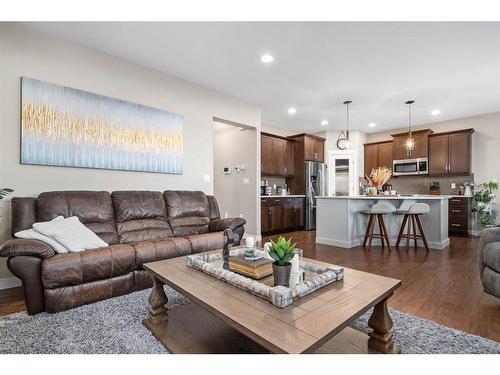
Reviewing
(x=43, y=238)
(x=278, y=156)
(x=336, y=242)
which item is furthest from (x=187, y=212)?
(x=278, y=156)

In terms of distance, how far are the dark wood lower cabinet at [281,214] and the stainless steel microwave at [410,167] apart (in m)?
2.55

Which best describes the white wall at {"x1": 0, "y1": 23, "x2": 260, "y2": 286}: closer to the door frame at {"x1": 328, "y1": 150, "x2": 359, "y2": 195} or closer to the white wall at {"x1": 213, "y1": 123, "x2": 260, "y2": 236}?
the white wall at {"x1": 213, "y1": 123, "x2": 260, "y2": 236}

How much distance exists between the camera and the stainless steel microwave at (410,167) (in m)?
6.20

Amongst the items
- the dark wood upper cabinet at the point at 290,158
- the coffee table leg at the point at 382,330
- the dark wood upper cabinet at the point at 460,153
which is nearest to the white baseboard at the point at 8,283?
the coffee table leg at the point at 382,330

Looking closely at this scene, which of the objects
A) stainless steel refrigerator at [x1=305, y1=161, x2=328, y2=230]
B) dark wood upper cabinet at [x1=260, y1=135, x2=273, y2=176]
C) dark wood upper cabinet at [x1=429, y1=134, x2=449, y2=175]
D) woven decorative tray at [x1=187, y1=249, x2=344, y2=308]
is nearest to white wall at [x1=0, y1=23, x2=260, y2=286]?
dark wood upper cabinet at [x1=260, y1=135, x2=273, y2=176]

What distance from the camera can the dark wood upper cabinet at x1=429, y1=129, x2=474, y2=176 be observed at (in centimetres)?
568

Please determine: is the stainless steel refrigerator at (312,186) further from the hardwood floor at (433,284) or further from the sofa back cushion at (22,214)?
the sofa back cushion at (22,214)

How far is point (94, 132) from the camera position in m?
3.10

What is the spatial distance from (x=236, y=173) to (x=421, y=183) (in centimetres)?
479

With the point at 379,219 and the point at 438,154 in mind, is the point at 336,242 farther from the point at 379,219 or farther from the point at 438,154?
the point at 438,154

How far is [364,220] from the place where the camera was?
15.5ft
